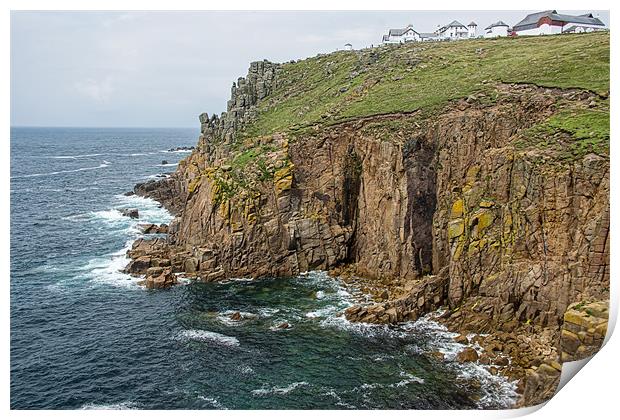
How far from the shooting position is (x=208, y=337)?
4544 cm

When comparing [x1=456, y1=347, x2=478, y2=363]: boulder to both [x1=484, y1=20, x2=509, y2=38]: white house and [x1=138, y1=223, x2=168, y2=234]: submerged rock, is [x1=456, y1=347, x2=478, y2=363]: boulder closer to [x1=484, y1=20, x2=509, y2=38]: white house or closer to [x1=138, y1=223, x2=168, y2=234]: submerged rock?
[x1=138, y1=223, x2=168, y2=234]: submerged rock

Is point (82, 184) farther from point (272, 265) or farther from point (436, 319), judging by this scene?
point (436, 319)

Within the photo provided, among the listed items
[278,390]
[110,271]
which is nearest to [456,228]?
[278,390]

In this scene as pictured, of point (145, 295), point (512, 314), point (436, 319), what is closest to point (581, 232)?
point (512, 314)

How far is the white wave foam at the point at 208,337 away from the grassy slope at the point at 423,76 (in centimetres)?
3245

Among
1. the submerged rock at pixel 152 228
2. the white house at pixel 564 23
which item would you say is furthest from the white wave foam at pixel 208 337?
the white house at pixel 564 23

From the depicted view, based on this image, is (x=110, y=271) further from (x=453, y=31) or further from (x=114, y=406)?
(x=453, y=31)

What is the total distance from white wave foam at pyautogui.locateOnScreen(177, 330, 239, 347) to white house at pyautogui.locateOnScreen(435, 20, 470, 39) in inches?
3264

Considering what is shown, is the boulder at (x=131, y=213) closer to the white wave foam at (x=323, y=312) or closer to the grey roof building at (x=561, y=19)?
the white wave foam at (x=323, y=312)

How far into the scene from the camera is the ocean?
36656 millimetres

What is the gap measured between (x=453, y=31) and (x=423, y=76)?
40.2 meters

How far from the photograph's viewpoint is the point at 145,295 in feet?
180

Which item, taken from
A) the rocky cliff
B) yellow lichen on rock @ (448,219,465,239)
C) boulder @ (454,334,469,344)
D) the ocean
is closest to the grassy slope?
the rocky cliff

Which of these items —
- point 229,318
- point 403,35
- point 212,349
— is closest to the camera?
point 212,349
